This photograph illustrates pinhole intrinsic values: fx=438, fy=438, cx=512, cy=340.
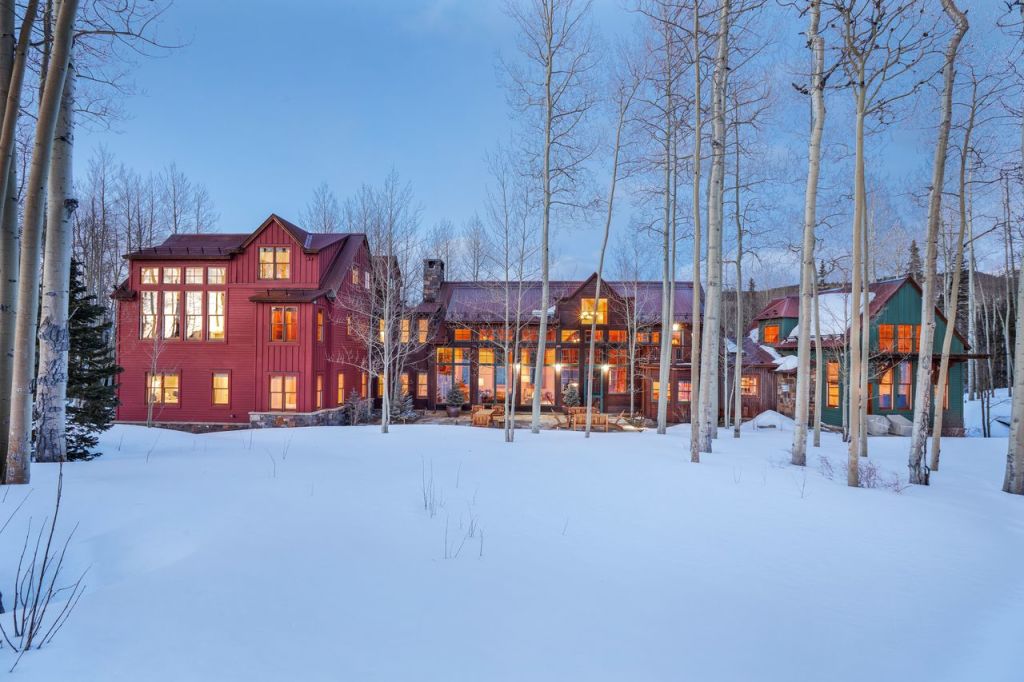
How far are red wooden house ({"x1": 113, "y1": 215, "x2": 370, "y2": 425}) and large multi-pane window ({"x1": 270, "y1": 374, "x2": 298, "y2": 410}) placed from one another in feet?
0.14

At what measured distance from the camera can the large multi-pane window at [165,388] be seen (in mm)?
18625

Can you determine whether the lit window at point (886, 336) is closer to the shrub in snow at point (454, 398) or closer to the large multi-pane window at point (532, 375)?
the large multi-pane window at point (532, 375)

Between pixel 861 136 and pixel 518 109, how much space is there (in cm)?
862

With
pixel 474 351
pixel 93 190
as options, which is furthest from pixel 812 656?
pixel 93 190

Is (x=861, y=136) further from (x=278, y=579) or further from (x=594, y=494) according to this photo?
(x=278, y=579)

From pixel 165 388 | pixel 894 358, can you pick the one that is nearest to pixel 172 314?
pixel 165 388

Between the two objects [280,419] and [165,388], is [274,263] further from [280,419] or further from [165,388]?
[165,388]

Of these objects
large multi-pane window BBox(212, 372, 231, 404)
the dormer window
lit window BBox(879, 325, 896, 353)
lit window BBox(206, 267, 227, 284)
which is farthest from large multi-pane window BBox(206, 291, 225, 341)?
lit window BBox(879, 325, 896, 353)

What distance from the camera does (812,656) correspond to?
8.70 feet

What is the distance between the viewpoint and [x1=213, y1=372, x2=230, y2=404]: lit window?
1866 centimetres

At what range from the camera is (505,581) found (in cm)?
324

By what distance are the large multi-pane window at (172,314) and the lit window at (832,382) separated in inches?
1139

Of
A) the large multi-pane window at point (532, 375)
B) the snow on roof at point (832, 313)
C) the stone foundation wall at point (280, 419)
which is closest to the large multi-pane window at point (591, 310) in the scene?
the large multi-pane window at point (532, 375)

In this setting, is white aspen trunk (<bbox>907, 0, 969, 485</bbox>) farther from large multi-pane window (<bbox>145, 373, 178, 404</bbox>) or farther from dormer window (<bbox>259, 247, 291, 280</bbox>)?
large multi-pane window (<bbox>145, 373, 178, 404</bbox>)
